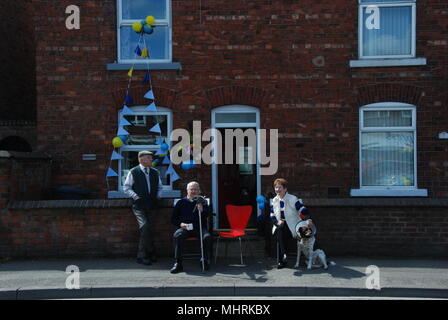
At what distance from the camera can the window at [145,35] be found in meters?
9.80

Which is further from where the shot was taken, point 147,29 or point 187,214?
point 147,29

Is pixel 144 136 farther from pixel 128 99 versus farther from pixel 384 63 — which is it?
pixel 384 63

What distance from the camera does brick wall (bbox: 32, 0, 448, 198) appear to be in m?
9.41

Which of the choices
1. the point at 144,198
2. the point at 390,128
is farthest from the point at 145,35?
the point at 390,128

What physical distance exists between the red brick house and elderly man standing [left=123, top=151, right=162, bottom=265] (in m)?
1.51

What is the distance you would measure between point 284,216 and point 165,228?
87.2 inches

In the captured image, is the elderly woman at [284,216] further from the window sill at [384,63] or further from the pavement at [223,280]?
the window sill at [384,63]

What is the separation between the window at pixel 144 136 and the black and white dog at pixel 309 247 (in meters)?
3.35

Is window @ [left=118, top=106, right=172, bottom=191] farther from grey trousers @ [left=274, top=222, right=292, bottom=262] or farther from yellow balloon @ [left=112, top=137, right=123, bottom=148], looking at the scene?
grey trousers @ [left=274, top=222, right=292, bottom=262]

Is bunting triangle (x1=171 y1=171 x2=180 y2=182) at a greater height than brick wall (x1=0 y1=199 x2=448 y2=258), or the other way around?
bunting triangle (x1=171 y1=171 x2=180 y2=182)

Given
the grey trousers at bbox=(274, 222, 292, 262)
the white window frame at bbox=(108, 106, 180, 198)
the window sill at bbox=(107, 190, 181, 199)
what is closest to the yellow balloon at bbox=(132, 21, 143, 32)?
the white window frame at bbox=(108, 106, 180, 198)

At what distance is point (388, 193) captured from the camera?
9391 mm

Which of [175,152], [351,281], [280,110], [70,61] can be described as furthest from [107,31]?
[351,281]

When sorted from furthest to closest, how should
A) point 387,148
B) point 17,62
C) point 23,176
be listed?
point 17,62
point 387,148
point 23,176
